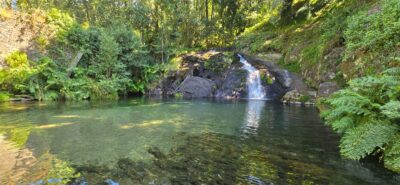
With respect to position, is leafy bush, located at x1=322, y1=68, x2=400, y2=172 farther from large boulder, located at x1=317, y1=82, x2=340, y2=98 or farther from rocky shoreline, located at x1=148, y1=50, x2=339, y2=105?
rocky shoreline, located at x1=148, y1=50, x2=339, y2=105

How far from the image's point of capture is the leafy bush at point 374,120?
4.84 metres

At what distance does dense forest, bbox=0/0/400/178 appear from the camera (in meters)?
10.1

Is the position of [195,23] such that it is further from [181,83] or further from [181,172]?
[181,172]

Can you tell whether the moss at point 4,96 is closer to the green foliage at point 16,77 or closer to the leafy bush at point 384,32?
the green foliage at point 16,77

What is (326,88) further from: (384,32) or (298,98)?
(384,32)

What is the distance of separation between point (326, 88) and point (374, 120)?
35.3 feet

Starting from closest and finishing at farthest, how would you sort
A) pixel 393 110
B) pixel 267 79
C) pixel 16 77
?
pixel 393 110 → pixel 16 77 → pixel 267 79

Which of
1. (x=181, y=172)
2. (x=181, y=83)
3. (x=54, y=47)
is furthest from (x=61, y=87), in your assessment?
(x=181, y=172)

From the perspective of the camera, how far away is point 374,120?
529 centimetres

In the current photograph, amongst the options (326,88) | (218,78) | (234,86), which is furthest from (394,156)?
(218,78)

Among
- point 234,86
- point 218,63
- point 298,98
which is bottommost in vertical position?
point 298,98

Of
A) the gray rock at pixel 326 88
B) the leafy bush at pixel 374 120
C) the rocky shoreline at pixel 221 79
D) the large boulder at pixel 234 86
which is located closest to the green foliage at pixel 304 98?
the rocky shoreline at pixel 221 79

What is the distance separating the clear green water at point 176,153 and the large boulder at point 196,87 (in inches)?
484

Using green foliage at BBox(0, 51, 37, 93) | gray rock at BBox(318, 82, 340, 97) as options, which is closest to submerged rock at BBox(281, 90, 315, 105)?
gray rock at BBox(318, 82, 340, 97)
